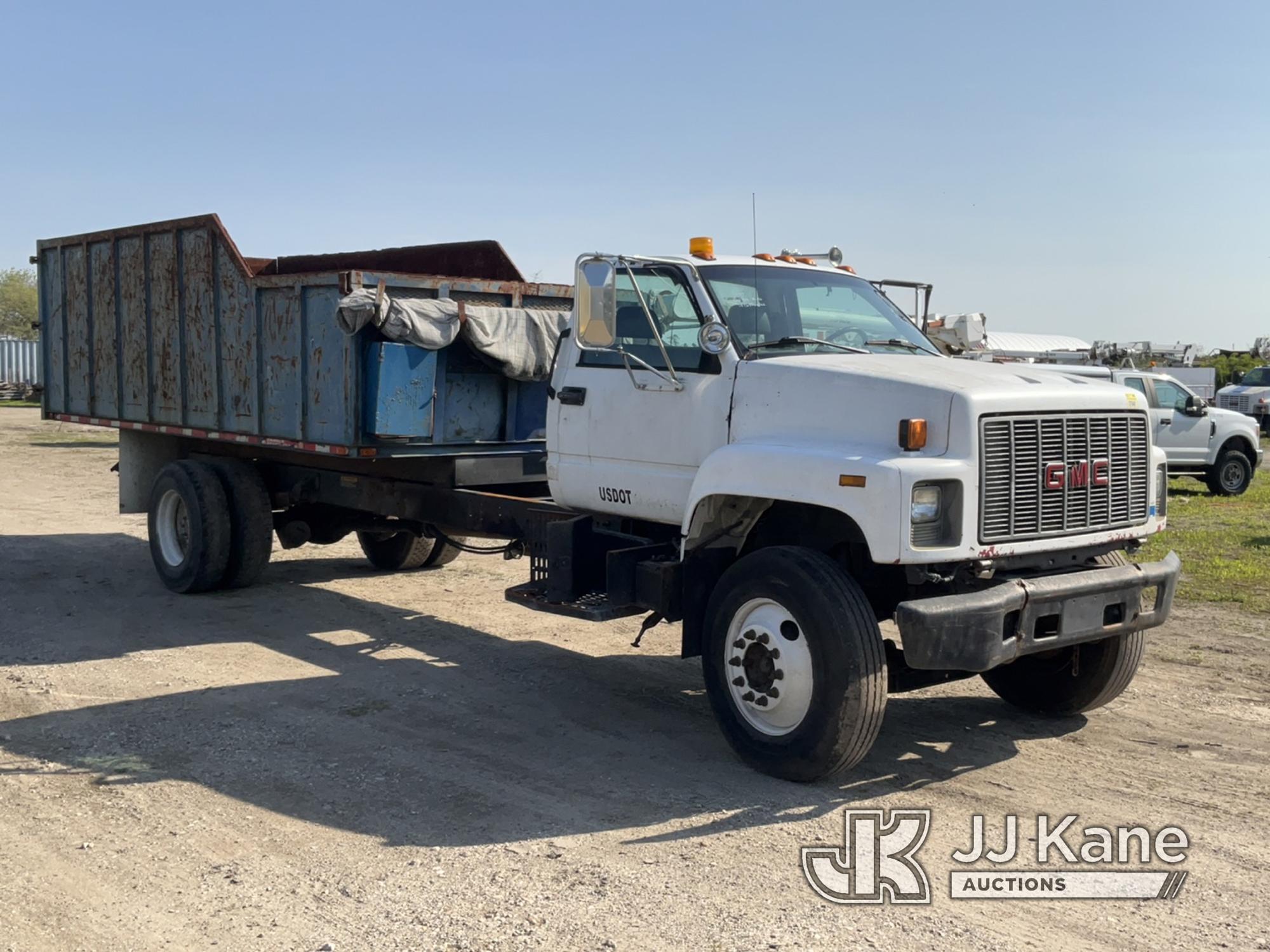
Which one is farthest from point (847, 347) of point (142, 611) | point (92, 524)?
point (92, 524)

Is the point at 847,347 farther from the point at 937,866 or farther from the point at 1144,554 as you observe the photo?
the point at 1144,554

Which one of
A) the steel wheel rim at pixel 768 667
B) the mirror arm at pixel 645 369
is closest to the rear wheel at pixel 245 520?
the mirror arm at pixel 645 369

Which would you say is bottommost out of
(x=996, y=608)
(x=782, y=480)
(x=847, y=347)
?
(x=996, y=608)

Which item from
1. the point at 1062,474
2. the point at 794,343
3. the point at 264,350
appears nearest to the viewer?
the point at 1062,474

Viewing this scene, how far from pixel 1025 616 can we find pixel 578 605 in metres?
2.41

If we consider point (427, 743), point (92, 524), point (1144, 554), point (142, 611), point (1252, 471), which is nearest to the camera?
point (427, 743)

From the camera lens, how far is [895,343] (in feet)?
21.5

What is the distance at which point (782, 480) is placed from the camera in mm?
5504

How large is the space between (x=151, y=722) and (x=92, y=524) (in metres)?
8.05

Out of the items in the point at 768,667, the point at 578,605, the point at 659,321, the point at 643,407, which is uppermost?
the point at 659,321

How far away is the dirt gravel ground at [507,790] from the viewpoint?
4246mm

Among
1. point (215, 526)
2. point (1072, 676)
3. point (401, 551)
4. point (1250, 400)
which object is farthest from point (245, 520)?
point (1250, 400)

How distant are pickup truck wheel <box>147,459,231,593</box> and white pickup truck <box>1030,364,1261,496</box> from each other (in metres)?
13.4

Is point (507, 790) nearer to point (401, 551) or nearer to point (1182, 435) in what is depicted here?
point (401, 551)
